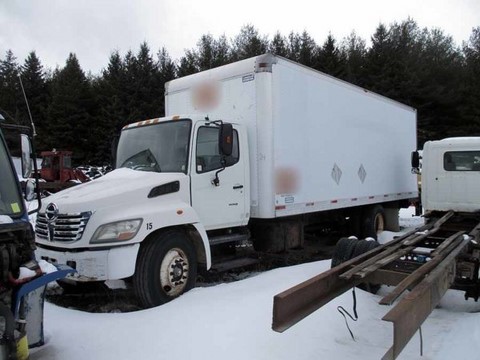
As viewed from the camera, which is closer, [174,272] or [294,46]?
[174,272]

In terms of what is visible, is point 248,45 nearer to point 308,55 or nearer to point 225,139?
point 308,55

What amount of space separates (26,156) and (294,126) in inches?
180

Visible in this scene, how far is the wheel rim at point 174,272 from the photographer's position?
5266 millimetres

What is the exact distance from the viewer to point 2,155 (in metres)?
3.59

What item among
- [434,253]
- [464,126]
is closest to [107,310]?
[434,253]

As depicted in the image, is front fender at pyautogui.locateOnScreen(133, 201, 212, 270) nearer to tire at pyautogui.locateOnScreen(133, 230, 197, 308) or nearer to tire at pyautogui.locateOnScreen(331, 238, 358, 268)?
tire at pyautogui.locateOnScreen(133, 230, 197, 308)

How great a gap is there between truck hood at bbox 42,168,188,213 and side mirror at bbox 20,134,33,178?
115 cm

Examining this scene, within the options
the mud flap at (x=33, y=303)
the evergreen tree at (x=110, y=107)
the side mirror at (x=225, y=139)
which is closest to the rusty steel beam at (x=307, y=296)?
the mud flap at (x=33, y=303)

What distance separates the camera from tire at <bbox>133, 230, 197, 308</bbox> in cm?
506

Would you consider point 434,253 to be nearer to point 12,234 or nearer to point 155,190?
point 155,190

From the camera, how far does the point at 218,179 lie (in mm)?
6289

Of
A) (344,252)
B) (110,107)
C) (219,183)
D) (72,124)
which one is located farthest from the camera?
(72,124)

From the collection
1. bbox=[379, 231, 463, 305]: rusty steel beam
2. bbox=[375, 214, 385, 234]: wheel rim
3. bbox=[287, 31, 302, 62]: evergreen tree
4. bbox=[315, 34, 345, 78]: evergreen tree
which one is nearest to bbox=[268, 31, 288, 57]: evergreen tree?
bbox=[287, 31, 302, 62]: evergreen tree

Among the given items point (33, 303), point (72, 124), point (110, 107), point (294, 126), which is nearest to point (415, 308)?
point (33, 303)
